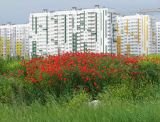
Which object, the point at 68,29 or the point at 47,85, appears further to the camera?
the point at 68,29

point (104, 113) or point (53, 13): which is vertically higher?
point (53, 13)

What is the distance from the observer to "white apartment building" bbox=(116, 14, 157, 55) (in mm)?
72125

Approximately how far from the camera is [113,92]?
968 centimetres

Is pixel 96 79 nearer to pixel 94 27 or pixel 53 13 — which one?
pixel 94 27

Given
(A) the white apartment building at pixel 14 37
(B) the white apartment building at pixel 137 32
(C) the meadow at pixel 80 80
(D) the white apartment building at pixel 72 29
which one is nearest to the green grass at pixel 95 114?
(C) the meadow at pixel 80 80

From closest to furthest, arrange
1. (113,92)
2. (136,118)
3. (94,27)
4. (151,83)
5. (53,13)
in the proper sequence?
(136,118) → (113,92) → (151,83) → (94,27) → (53,13)

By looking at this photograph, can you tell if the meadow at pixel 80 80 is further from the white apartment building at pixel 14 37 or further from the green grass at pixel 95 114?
the white apartment building at pixel 14 37

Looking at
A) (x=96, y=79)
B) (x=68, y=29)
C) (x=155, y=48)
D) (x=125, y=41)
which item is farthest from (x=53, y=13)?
(x=96, y=79)

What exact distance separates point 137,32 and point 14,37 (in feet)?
68.8

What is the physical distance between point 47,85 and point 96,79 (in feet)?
3.79

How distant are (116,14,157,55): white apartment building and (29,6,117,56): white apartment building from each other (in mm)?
7594

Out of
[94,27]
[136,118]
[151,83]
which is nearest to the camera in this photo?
[136,118]

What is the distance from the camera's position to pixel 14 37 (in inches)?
3125

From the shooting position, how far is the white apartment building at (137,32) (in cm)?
7212
